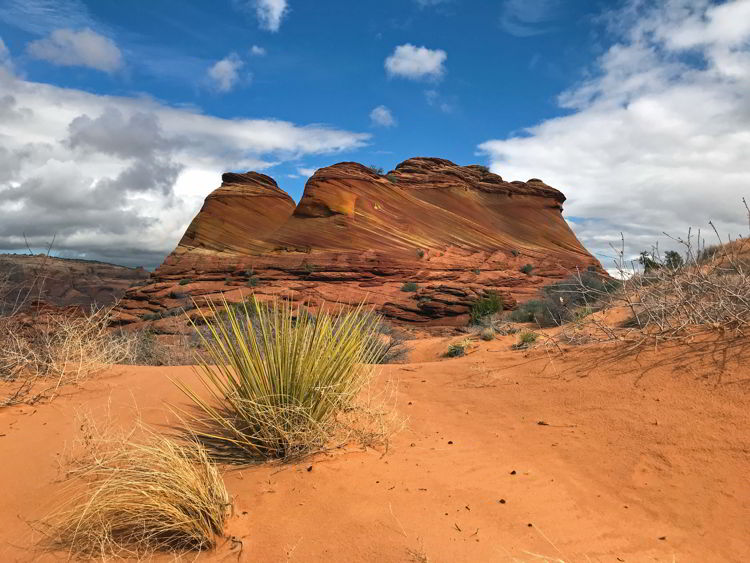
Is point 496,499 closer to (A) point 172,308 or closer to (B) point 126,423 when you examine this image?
(B) point 126,423

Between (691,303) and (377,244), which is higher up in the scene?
(377,244)

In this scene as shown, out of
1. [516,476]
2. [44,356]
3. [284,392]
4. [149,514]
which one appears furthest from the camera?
[44,356]

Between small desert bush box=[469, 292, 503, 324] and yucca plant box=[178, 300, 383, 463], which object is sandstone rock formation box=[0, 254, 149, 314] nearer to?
small desert bush box=[469, 292, 503, 324]

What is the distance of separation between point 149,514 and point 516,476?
2.60m

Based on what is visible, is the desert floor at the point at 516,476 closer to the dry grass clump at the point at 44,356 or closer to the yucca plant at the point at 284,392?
the yucca plant at the point at 284,392

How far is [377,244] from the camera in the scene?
33344 mm

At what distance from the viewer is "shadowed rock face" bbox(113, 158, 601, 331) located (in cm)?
2744

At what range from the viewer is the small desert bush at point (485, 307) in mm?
21294

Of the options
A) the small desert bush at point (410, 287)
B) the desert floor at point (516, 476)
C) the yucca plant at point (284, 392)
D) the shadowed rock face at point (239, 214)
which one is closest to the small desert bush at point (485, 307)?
the small desert bush at point (410, 287)

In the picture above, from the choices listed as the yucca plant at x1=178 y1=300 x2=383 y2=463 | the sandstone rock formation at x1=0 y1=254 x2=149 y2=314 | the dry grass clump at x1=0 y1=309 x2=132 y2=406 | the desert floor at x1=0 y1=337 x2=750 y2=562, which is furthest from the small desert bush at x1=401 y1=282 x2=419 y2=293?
the sandstone rock formation at x1=0 y1=254 x2=149 y2=314

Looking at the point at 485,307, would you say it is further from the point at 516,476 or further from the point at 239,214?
the point at 239,214

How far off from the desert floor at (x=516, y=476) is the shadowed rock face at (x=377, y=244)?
1756cm

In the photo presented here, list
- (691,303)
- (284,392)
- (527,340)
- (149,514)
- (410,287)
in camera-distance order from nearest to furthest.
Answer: (149,514), (284,392), (691,303), (527,340), (410,287)

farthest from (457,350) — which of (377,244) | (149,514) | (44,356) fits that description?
(377,244)
